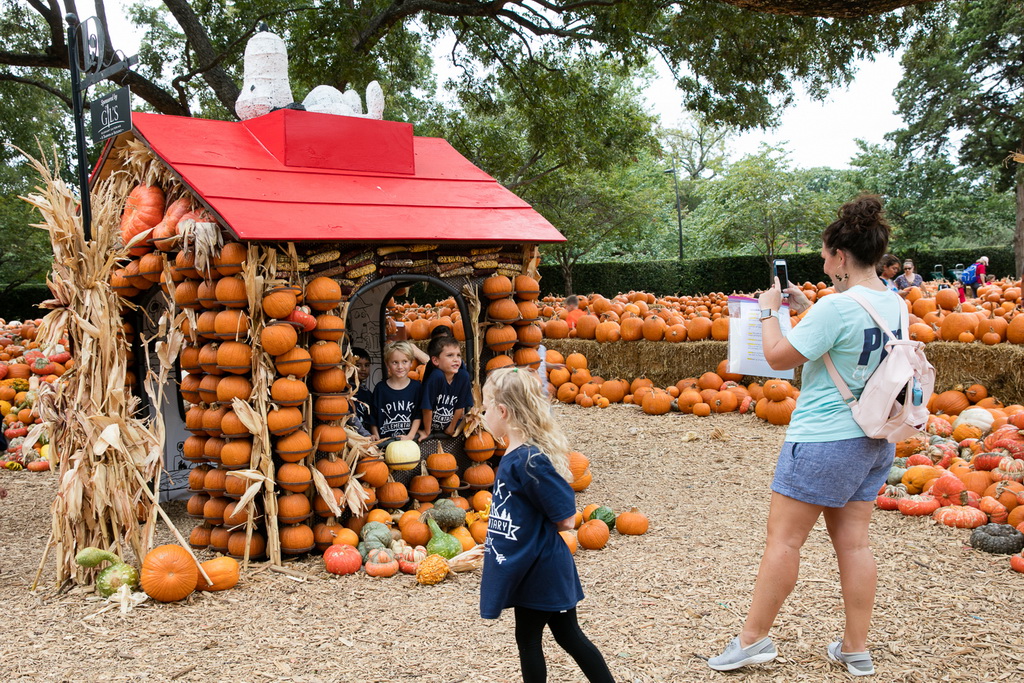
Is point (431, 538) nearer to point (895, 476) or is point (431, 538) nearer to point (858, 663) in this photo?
point (858, 663)

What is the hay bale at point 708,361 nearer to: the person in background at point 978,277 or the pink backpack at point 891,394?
the pink backpack at point 891,394

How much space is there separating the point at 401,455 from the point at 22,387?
765cm

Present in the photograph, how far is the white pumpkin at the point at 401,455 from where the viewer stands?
18.3ft

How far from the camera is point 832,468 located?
115 inches

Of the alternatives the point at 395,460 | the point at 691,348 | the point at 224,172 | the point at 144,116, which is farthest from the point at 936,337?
the point at 144,116

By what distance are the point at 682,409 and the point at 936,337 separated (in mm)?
3123

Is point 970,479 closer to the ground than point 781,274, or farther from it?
closer to the ground

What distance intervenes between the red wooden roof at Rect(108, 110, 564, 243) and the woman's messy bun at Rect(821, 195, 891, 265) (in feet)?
10.3

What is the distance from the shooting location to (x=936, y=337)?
30.4 feet

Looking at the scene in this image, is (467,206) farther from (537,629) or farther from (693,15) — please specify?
(693,15)

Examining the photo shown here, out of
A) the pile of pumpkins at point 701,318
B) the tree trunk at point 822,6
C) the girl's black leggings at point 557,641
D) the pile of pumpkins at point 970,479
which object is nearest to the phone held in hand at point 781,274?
the tree trunk at point 822,6


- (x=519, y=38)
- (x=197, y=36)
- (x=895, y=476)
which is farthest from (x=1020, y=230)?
(x=197, y=36)

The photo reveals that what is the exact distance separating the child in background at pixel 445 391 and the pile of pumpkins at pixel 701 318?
62 centimetres

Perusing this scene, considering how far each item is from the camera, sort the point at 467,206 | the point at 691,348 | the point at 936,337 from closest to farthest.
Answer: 1. the point at 467,206
2. the point at 936,337
3. the point at 691,348
